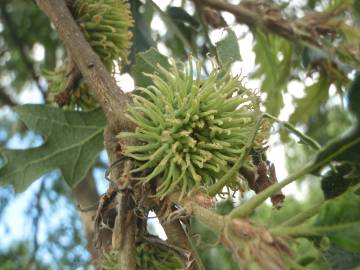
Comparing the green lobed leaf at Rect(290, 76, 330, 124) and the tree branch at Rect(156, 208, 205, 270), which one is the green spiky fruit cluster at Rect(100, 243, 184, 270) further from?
the green lobed leaf at Rect(290, 76, 330, 124)

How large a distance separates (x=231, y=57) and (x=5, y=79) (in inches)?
72.7

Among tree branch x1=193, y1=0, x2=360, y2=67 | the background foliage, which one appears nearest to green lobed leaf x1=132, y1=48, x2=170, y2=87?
the background foliage

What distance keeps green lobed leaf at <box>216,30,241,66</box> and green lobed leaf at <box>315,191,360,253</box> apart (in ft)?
1.84

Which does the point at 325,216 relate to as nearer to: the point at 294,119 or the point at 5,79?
the point at 294,119

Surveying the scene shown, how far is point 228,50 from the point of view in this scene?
4.56ft

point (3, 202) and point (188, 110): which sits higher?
point (188, 110)

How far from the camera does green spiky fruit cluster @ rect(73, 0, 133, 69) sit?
5.12 feet

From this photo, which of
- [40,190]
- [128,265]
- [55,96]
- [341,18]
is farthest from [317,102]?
[128,265]

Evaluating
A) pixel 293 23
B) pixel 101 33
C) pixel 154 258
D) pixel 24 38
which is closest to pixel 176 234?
pixel 154 258

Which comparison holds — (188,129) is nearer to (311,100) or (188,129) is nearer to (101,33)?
(101,33)

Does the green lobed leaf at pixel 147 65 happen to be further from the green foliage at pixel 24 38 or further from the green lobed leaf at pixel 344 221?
the green foliage at pixel 24 38

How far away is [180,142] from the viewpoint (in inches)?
44.1

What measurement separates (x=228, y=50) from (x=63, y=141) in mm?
467

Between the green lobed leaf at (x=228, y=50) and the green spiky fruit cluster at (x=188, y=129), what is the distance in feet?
0.51
